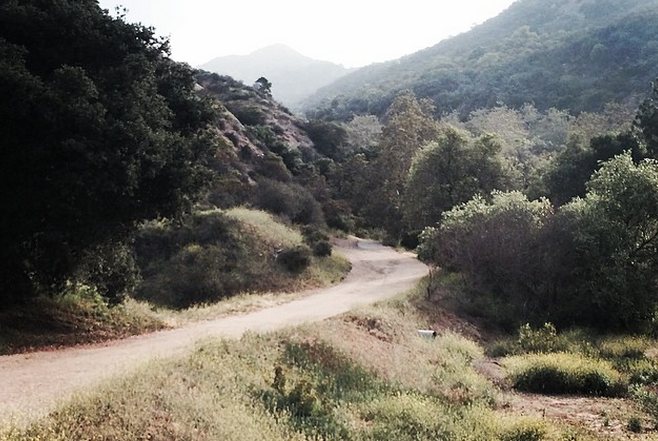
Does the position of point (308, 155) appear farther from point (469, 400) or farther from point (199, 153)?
point (469, 400)

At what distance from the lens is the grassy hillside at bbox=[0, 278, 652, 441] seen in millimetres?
7578

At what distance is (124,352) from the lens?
41.0ft

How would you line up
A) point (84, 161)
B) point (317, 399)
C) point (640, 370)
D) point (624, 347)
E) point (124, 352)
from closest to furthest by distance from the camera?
point (317, 399) < point (84, 161) < point (124, 352) < point (640, 370) < point (624, 347)

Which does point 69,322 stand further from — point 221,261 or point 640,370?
point 640,370

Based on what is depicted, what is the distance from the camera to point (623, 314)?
20.0m

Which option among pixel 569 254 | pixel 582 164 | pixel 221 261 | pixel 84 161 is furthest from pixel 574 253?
pixel 582 164

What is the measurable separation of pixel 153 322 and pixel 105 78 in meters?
7.14

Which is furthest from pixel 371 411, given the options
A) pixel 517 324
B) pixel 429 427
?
pixel 517 324

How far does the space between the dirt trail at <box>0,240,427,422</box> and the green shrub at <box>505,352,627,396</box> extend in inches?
252

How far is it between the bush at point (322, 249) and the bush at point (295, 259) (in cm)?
284

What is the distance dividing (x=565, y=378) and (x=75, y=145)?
44.9 feet

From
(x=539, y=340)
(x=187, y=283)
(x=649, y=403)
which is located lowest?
(x=539, y=340)

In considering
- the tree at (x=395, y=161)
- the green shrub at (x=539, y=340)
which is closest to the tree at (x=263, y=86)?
the tree at (x=395, y=161)

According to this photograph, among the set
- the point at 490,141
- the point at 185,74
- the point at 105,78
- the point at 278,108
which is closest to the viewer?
the point at 105,78
